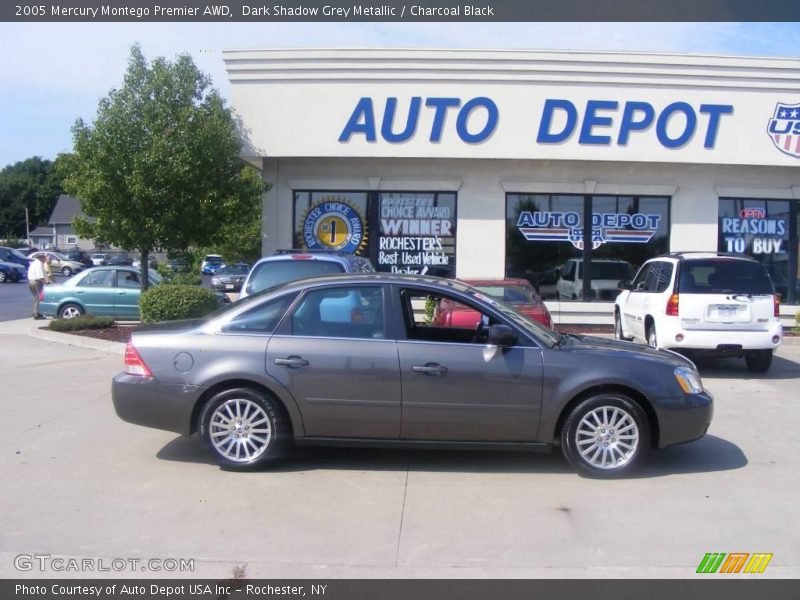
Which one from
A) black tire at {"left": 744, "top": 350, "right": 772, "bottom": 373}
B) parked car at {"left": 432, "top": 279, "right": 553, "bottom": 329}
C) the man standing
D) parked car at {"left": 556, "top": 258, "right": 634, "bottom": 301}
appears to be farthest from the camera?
the man standing

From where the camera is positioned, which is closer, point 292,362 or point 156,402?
point 292,362

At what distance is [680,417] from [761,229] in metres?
12.3

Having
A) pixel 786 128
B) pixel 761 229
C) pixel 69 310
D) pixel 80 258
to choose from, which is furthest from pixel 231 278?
pixel 80 258

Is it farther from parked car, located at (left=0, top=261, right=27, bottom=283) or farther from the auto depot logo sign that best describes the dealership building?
parked car, located at (left=0, top=261, right=27, bottom=283)

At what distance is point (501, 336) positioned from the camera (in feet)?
20.0

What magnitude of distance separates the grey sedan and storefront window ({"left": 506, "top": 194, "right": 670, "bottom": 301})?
34.4 ft

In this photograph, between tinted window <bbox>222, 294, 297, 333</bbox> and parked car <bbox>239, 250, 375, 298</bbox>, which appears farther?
parked car <bbox>239, 250, 375, 298</bbox>

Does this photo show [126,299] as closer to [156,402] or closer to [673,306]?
[156,402]

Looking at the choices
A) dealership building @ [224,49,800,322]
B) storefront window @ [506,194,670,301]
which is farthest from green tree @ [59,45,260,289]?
storefront window @ [506,194,670,301]

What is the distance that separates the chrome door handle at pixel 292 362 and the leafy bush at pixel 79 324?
994cm

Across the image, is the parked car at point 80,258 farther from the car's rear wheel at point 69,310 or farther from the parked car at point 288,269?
the parked car at point 288,269

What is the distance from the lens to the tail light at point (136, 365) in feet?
20.9

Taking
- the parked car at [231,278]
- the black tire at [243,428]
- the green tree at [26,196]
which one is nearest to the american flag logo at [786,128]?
the black tire at [243,428]

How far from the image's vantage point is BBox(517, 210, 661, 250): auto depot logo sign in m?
16.7
